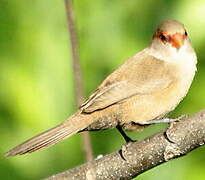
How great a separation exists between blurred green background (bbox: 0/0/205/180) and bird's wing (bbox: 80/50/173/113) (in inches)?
7.3

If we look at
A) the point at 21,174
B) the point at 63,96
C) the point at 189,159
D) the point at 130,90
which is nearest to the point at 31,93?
the point at 63,96

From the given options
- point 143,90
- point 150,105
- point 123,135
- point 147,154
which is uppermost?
point 143,90

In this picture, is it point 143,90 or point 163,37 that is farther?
Result: point 163,37

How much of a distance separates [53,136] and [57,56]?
0.43 meters

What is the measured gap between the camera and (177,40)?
332cm

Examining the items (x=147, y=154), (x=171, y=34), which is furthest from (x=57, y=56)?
(x=147, y=154)

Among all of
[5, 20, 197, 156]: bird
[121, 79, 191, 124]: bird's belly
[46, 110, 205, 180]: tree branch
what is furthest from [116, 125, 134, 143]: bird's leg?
[46, 110, 205, 180]: tree branch

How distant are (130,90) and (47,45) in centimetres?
62

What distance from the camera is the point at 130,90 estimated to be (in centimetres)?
323

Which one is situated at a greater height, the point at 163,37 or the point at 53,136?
the point at 163,37

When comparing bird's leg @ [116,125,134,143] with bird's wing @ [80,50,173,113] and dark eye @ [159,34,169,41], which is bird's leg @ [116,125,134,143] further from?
dark eye @ [159,34,169,41]

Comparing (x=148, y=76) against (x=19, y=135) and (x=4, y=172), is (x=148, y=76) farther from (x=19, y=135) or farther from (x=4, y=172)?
(x=4, y=172)

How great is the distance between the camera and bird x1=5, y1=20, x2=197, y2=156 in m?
3.08

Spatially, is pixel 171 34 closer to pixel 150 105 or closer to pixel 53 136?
pixel 150 105
